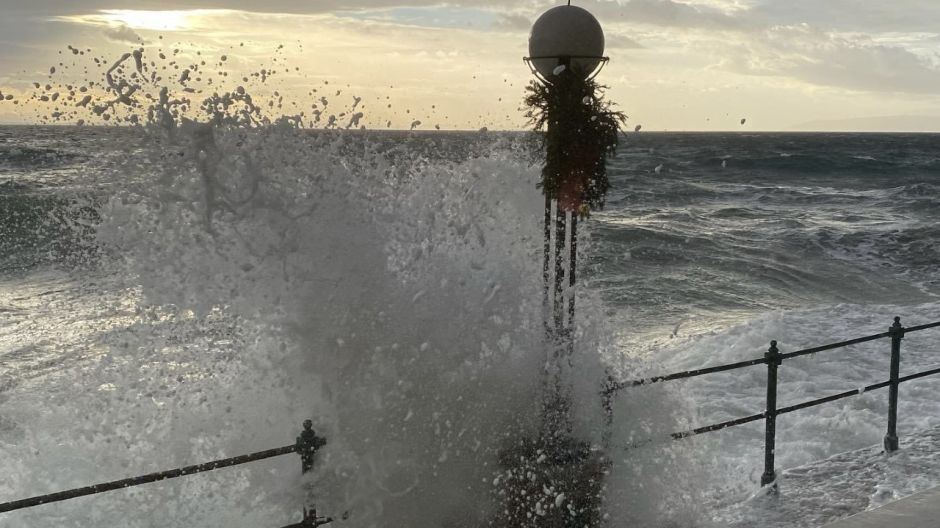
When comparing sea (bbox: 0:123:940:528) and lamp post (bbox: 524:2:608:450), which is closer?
lamp post (bbox: 524:2:608:450)

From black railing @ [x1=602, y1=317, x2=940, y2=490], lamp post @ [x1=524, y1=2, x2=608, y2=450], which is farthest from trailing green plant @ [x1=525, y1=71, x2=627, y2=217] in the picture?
black railing @ [x1=602, y1=317, x2=940, y2=490]

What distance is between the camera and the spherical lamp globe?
4180 mm

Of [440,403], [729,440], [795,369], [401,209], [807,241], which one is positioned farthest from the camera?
[807,241]

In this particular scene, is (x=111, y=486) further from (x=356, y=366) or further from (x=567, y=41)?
(x=567, y=41)

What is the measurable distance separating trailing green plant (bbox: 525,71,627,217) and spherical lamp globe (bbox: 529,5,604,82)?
71mm

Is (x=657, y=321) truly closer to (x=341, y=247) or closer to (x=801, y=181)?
(x=341, y=247)

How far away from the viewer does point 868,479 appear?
15.6ft

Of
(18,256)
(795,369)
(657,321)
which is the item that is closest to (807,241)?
(657,321)

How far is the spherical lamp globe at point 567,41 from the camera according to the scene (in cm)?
418

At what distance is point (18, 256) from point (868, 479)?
19.1 meters

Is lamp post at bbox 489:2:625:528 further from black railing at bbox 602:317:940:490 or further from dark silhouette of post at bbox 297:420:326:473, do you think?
dark silhouette of post at bbox 297:420:326:473

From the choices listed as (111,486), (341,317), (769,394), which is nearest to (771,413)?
(769,394)

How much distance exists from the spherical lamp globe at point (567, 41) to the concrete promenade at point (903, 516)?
2.51 meters

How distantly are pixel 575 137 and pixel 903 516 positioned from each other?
232 cm
